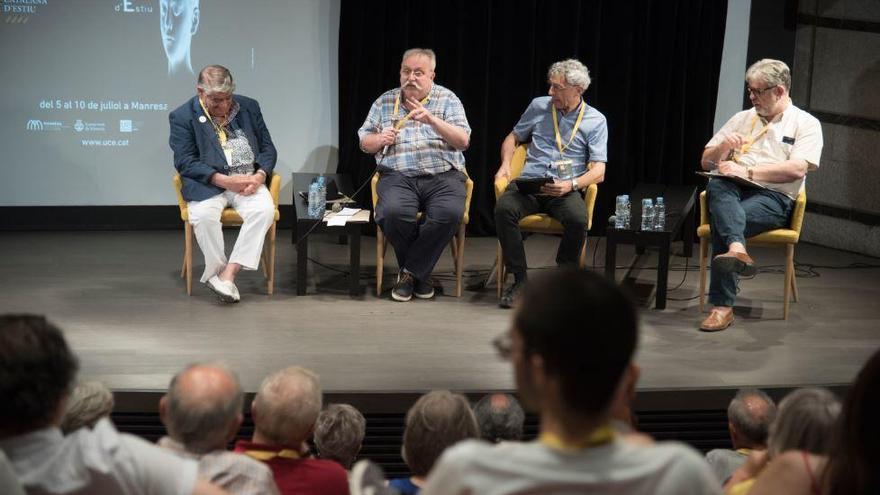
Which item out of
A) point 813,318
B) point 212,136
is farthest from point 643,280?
point 212,136

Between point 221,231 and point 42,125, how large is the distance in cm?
196

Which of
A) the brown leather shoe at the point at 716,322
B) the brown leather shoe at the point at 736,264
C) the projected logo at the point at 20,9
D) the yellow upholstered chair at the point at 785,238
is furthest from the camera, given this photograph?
the projected logo at the point at 20,9

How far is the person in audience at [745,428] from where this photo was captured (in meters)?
2.88

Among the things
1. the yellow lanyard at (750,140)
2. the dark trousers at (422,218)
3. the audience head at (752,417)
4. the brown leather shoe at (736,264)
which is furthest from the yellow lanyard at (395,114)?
the audience head at (752,417)

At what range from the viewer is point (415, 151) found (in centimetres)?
562

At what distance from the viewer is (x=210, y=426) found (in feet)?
7.28

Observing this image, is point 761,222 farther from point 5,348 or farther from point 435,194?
point 5,348

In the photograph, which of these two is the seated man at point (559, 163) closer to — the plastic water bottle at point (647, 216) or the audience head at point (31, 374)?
the plastic water bottle at point (647, 216)

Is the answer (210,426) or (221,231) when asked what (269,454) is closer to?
(210,426)

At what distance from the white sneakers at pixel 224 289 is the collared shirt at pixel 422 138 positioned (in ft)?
3.35

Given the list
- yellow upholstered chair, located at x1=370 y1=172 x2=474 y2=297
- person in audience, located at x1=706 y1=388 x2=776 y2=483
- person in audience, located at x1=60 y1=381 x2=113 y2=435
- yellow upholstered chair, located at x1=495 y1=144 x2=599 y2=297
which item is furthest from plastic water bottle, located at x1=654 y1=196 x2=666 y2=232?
person in audience, located at x1=60 y1=381 x2=113 y2=435

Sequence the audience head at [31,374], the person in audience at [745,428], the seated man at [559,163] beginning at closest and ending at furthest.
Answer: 1. the audience head at [31,374]
2. the person in audience at [745,428]
3. the seated man at [559,163]

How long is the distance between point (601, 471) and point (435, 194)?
4229 mm

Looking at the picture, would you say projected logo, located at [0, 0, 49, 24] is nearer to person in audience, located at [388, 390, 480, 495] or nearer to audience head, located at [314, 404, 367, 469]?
audience head, located at [314, 404, 367, 469]
